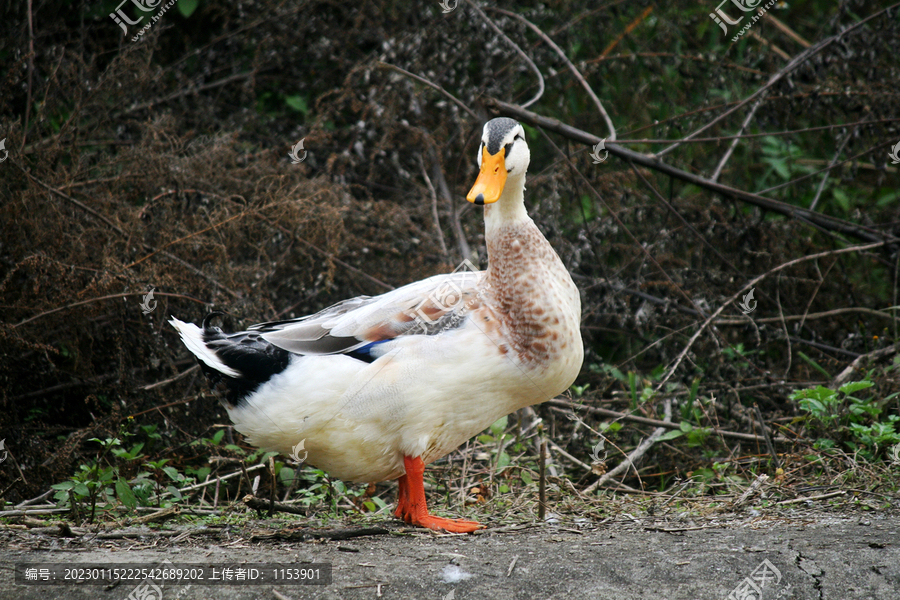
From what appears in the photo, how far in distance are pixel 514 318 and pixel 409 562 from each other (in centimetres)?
107

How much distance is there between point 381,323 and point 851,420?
8.33ft

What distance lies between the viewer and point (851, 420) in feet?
12.9

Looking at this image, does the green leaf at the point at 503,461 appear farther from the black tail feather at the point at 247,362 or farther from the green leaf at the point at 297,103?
the green leaf at the point at 297,103

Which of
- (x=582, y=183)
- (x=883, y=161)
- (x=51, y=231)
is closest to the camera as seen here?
(x=51, y=231)

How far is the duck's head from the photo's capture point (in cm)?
314

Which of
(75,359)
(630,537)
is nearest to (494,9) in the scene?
(75,359)

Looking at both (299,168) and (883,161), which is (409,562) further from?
(883,161)

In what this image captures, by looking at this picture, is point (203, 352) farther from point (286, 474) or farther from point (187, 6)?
point (187, 6)

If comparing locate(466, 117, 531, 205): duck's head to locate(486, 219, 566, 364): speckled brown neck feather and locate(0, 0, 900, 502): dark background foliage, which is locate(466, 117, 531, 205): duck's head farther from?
locate(0, 0, 900, 502): dark background foliage

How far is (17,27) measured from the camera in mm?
5230

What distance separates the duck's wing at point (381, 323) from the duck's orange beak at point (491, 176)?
45 centimetres

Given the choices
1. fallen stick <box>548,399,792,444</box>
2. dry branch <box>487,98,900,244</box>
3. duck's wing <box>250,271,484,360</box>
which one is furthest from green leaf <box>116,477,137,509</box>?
dry branch <box>487,98,900,244</box>

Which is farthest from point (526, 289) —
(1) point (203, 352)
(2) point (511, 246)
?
(1) point (203, 352)

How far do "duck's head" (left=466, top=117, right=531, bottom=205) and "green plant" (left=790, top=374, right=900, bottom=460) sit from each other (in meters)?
1.90
